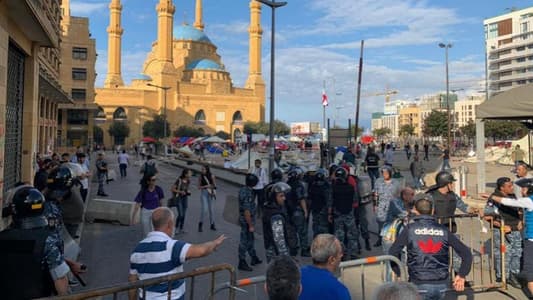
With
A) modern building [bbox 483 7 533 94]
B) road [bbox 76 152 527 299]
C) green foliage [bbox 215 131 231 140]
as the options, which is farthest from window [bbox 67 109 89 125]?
modern building [bbox 483 7 533 94]

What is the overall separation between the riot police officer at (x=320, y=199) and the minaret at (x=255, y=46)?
89.6 meters

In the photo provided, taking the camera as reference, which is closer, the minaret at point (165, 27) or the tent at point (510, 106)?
the tent at point (510, 106)

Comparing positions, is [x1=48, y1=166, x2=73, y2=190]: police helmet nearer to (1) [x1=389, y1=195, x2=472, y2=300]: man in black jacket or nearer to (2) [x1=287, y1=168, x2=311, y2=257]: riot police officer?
(2) [x1=287, y1=168, x2=311, y2=257]: riot police officer

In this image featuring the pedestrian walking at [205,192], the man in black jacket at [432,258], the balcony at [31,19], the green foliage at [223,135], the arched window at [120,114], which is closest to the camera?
the man in black jacket at [432,258]

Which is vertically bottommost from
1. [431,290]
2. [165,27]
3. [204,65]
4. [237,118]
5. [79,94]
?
[431,290]

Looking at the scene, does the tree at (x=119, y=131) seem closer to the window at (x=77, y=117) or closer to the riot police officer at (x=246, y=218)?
the window at (x=77, y=117)

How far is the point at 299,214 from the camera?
7754mm

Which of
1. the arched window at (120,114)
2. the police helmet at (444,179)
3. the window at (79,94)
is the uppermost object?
the arched window at (120,114)

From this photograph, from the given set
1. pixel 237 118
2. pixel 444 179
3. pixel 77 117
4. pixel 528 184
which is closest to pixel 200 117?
pixel 237 118

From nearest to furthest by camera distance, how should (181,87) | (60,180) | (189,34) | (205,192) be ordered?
1. (60,180)
2. (205,192)
3. (181,87)
4. (189,34)

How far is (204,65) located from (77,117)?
50600 mm

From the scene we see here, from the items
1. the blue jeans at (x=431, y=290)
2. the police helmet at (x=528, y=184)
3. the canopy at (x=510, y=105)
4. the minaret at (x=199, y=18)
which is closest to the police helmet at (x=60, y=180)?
the blue jeans at (x=431, y=290)

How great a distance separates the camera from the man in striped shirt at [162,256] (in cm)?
326

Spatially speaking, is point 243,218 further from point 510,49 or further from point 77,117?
point 510,49
